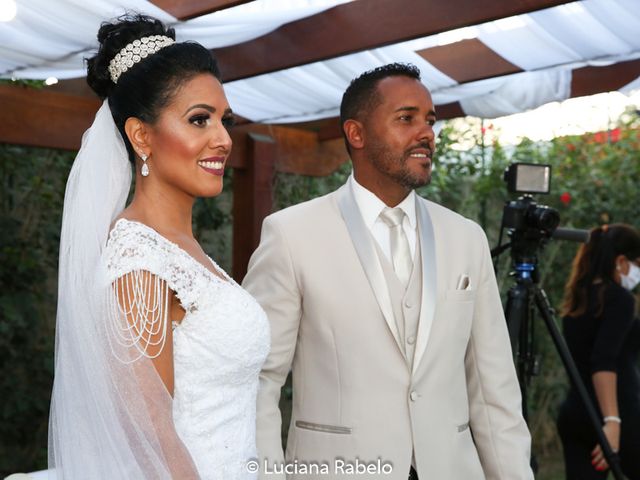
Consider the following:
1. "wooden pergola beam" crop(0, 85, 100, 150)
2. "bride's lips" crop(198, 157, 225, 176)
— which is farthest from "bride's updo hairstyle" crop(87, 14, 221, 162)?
"wooden pergola beam" crop(0, 85, 100, 150)

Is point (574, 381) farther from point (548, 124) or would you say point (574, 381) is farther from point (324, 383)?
point (548, 124)

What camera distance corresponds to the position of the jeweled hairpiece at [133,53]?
178 cm

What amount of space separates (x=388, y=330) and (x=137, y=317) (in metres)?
0.82

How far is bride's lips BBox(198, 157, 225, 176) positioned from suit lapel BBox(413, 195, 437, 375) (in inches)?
27.2

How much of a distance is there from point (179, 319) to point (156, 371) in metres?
0.15

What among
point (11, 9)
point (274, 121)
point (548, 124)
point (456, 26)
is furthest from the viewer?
point (548, 124)

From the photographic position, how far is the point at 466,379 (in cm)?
237

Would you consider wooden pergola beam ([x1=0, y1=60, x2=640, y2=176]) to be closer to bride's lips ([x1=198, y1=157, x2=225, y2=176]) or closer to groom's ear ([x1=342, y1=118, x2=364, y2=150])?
groom's ear ([x1=342, y1=118, x2=364, y2=150])

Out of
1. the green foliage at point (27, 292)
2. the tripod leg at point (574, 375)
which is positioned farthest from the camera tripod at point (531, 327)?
the green foliage at point (27, 292)

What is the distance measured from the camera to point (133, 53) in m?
1.78

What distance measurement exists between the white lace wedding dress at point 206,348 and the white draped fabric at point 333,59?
1652 millimetres

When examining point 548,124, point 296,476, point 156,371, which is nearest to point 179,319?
point 156,371

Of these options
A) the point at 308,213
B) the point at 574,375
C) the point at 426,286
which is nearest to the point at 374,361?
the point at 426,286

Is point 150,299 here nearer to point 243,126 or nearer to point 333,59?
point 333,59
